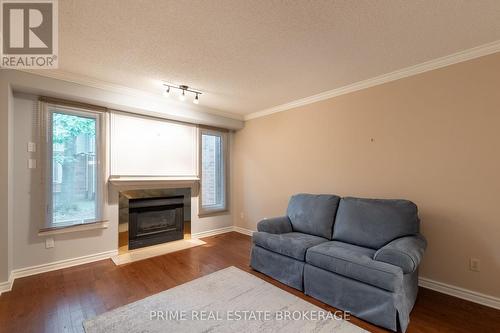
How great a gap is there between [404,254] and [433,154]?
1320 mm

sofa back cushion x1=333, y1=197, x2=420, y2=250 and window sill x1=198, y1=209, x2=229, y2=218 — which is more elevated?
sofa back cushion x1=333, y1=197, x2=420, y2=250

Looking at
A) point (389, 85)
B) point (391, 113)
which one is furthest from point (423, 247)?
point (389, 85)

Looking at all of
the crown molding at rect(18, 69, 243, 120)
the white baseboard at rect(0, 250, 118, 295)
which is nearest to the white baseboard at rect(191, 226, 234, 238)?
the white baseboard at rect(0, 250, 118, 295)

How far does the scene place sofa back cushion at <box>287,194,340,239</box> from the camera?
290 centimetres

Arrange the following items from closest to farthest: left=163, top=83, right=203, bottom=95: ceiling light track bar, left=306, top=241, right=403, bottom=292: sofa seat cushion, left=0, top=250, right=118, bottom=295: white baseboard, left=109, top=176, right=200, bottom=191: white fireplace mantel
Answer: left=306, top=241, right=403, bottom=292: sofa seat cushion
left=0, top=250, right=118, bottom=295: white baseboard
left=163, top=83, right=203, bottom=95: ceiling light track bar
left=109, top=176, right=200, bottom=191: white fireplace mantel

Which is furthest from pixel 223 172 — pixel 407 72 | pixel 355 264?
pixel 407 72

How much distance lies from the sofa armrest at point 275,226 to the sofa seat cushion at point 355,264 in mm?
681

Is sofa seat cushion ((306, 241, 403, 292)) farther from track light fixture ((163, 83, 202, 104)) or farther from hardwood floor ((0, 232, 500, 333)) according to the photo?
track light fixture ((163, 83, 202, 104))

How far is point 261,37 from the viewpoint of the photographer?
209cm

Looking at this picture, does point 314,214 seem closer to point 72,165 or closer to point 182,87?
point 182,87

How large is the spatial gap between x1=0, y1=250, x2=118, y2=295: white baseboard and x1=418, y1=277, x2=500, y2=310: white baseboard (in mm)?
4160

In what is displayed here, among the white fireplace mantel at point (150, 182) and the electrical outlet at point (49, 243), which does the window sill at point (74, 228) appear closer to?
the electrical outlet at point (49, 243)

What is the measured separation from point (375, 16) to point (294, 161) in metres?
2.44

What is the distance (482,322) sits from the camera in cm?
A: 195
